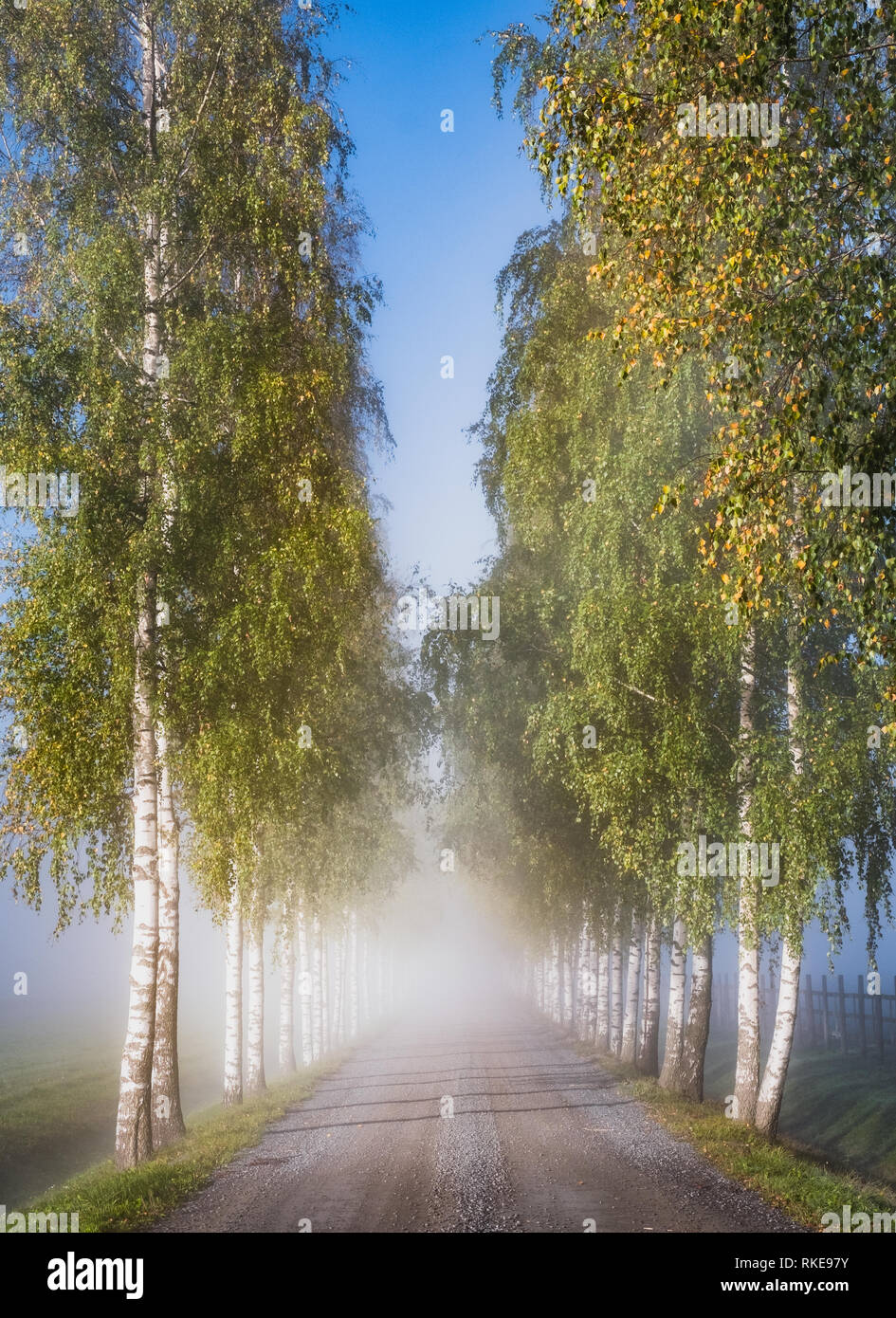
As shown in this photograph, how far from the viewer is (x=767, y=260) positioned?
340 inches

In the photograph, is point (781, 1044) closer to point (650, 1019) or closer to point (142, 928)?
point (650, 1019)

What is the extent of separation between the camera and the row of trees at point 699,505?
336 inches

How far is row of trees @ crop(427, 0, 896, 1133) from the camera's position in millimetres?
8523

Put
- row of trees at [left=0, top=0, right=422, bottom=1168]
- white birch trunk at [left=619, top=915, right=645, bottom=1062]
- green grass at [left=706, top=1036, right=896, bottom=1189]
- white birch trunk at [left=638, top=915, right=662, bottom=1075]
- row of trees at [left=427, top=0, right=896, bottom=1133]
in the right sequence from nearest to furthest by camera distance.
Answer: row of trees at [left=427, top=0, right=896, bottom=1133] < row of trees at [left=0, top=0, right=422, bottom=1168] < green grass at [left=706, top=1036, right=896, bottom=1189] < white birch trunk at [left=638, top=915, right=662, bottom=1075] < white birch trunk at [left=619, top=915, right=645, bottom=1062]

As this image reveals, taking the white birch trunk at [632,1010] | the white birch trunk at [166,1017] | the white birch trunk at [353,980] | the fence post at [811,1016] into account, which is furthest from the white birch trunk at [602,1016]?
the white birch trunk at [166,1017]

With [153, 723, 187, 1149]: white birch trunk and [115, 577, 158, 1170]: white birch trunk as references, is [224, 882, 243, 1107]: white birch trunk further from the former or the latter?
[115, 577, 158, 1170]: white birch trunk

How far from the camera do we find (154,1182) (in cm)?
1112

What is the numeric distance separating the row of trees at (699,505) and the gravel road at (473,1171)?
2.84 meters

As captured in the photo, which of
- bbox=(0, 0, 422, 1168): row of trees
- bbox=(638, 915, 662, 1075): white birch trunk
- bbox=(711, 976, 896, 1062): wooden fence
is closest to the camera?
bbox=(0, 0, 422, 1168): row of trees

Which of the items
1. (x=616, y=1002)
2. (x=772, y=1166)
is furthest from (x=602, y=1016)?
(x=772, y=1166)

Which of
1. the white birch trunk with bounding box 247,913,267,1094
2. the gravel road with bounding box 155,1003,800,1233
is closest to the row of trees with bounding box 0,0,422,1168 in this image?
the gravel road with bounding box 155,1003,800,1233

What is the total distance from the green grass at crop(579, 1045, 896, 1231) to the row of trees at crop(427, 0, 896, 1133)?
90cm

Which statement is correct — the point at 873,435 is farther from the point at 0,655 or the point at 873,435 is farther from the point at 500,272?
the point at 500,272
